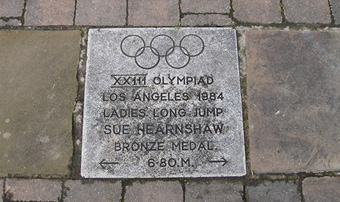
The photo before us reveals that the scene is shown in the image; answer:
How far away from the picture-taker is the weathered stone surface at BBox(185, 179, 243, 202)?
2.20 meters

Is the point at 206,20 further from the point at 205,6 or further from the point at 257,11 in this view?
the point at 257,11

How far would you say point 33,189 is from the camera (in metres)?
2.21

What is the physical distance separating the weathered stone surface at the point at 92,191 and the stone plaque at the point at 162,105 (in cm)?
7

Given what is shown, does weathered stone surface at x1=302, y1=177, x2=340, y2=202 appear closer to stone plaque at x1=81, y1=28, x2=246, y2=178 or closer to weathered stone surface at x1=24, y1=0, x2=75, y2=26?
stone plaque at x1=81, y1=28, x2=246, y2=178

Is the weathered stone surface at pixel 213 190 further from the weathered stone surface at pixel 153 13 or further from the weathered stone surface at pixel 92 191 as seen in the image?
the weathered stone surface at pixel 153 13

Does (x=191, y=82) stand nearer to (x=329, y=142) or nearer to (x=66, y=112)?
(x=66, y=112)

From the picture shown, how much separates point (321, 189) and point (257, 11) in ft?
5.07

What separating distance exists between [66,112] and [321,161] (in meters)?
2.06

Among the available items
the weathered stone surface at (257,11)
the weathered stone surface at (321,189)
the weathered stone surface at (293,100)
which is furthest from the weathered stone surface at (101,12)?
the weathered stone surface at (321,189)

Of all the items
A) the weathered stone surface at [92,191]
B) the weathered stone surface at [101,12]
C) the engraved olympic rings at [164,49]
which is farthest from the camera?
the weathered stone surface at [101,12]

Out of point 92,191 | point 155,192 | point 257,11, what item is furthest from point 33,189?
point 257,11

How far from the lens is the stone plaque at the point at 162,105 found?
2215mm

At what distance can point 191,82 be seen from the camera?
2.32 meters

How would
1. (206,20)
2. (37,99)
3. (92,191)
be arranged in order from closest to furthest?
(92,191), (37,99), (206,20)
